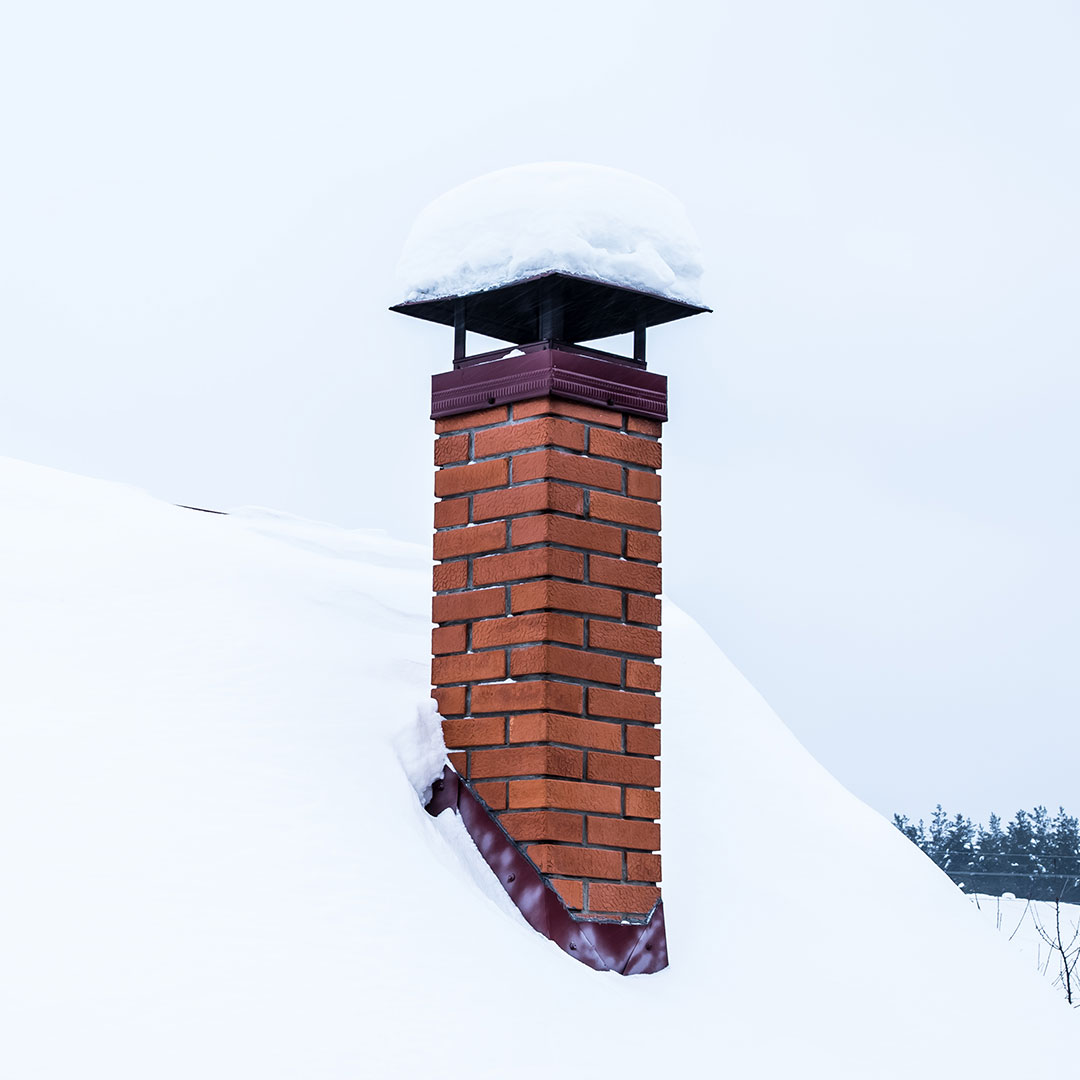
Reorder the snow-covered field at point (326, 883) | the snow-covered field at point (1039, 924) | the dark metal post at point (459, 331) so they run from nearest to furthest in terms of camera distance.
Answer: the snow-covered field at point (326, 883), the dark metal post at point (459, 331), the snow-covered field at point (1039, 924)

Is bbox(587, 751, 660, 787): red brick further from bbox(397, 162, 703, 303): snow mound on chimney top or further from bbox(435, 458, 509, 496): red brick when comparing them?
bbox(397, 162, 703, 303): snow mound on chimney top

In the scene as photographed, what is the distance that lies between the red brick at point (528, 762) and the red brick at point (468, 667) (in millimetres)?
230

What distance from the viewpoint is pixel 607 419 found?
4.76 metres

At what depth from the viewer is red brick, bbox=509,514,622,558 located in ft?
14.9

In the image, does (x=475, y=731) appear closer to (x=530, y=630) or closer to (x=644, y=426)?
(x=530, y=630)

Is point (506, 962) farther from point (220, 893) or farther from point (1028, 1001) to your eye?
point (1028, 1001)

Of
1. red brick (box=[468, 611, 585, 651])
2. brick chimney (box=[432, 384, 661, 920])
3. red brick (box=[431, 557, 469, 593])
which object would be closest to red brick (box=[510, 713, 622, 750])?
brick chimney (box=[432, 384, 661, 920])

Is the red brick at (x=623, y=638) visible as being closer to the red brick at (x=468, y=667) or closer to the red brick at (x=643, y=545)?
the red brick at (x=643, y=545)

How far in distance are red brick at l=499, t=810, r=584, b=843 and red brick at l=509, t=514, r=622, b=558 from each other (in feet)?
2.56

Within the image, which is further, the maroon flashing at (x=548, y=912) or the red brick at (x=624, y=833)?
the red brick at (x=624, y=833)

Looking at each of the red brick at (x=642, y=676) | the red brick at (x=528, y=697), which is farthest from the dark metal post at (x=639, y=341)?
the red brick at (x=528, y=697)

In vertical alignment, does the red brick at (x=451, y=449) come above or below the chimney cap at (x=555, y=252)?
below

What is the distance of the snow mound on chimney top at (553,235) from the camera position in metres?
4.71

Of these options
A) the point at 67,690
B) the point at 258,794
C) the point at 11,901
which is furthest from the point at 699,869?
the point at 11,901
